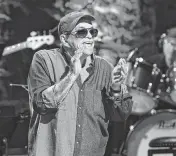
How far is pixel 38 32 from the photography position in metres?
4.79

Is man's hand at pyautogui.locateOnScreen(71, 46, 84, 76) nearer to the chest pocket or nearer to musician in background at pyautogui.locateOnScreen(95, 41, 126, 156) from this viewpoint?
the chest pocket

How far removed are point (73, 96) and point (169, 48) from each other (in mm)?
2962

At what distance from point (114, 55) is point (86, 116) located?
2809 mm

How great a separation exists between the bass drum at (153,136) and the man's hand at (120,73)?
250cm

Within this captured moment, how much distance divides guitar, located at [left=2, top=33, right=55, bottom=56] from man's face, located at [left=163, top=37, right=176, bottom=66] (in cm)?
137

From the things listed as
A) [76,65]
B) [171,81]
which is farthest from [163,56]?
[76,65]

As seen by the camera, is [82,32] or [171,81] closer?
[82,32]

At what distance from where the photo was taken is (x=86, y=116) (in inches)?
85.3

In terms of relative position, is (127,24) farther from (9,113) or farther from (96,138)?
(96,138)

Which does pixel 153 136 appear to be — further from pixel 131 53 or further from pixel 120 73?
pixel 120 73

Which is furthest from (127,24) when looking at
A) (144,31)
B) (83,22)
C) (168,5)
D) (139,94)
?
(83,22)

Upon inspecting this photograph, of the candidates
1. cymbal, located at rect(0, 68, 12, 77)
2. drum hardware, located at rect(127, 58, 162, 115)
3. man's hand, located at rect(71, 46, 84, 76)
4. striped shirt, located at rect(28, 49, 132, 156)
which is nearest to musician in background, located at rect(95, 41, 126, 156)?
drum hardware, located at rect(127, 58, 162, 115)

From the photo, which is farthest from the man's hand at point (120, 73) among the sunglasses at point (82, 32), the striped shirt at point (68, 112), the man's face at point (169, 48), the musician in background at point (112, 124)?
the man's face at point (169, 48)

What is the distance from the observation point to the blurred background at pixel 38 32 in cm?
471
